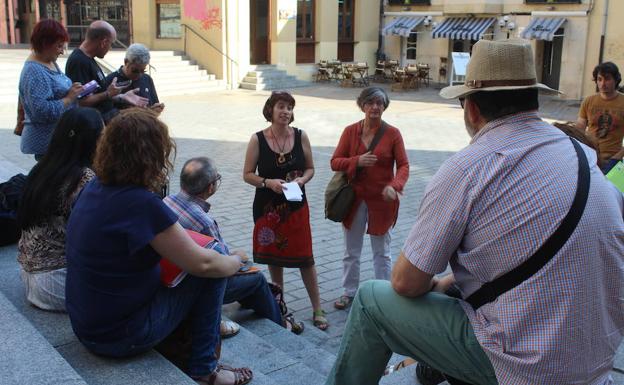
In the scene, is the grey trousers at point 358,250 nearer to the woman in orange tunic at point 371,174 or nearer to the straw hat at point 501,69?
the woman in orange tunic at point 371,174

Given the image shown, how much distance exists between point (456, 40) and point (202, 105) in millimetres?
10711

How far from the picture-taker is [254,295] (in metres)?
4.02

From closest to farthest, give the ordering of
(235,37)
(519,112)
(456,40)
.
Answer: (519,112)
(235,37)
(456,40)

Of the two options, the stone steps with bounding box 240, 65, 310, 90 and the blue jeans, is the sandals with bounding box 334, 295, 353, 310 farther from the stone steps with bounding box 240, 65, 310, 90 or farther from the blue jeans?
the stone steps with bounding box 240, 65, 310, 90

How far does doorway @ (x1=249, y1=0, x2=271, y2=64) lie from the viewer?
23.1 metres

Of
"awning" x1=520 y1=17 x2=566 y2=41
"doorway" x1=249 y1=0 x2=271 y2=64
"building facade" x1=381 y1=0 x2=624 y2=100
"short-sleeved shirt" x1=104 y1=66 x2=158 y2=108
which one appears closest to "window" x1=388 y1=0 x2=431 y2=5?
"building facade" x1=381 y1=0 x2=624 y2=100

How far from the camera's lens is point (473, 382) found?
2.35 metres

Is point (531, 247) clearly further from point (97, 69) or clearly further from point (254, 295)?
point (97, 69)

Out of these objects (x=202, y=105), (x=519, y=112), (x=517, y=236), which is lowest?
(x=202, y=105)

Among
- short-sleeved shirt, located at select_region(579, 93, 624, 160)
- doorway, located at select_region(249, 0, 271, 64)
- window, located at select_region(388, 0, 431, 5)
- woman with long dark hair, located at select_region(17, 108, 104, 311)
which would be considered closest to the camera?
woman with long dark hair, located at select_region(17, 108, 104, 311)

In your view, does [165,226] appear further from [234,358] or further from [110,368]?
[234,358]

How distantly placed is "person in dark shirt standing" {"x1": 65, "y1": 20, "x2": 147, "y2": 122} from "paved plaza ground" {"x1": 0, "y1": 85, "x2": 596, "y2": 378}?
1.74 m

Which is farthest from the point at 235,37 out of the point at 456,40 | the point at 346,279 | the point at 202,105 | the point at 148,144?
the point at 148,144

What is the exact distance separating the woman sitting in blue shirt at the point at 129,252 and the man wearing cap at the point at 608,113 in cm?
434
